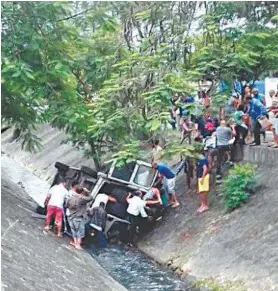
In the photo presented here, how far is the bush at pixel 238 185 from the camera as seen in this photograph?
57.9ft

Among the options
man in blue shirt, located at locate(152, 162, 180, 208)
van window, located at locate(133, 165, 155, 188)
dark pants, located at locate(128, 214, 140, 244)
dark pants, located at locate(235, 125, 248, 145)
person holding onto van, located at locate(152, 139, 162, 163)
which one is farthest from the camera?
van window, located at locate(133, 165, 155, 188)

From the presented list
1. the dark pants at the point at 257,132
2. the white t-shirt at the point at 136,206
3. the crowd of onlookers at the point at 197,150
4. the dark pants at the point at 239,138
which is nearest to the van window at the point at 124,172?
the crowd of onlookers at the point at 197,150

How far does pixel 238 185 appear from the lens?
17828mm

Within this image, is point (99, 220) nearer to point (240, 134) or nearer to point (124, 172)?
point (124, 172)

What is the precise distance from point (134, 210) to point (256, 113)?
13.8ft

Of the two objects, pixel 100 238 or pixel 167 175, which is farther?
pixel 167 175

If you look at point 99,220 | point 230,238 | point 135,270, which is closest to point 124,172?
point 99,220

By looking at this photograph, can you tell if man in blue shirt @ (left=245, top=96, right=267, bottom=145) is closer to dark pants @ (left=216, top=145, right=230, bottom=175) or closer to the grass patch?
dark pants @ (left=216, top=145, right=230, bottom=175)

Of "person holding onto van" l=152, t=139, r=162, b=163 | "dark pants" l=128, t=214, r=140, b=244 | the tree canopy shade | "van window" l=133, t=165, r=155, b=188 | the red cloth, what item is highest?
the tree canopy shade

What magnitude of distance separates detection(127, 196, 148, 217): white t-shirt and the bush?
231 centimetres

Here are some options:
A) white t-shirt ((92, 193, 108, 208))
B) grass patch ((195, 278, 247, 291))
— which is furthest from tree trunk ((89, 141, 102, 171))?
grass patch ((195, 278, 247, 291))

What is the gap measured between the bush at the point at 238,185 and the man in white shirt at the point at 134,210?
2.32 meters

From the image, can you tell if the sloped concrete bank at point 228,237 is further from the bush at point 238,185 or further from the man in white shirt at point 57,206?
the man in white shirt at point 57,206

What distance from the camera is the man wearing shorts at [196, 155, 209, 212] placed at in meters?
18.3
